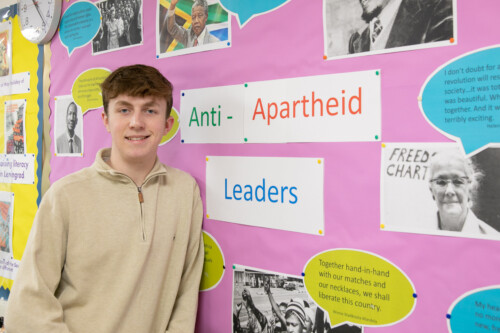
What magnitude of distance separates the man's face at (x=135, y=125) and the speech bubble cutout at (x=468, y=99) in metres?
0.65

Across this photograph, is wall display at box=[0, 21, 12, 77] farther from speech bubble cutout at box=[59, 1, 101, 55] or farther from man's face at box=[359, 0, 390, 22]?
man's face at box=[359, 0, 390, 22]

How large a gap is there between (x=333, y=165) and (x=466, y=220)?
293 millimetres

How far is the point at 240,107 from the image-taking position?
3.38ft

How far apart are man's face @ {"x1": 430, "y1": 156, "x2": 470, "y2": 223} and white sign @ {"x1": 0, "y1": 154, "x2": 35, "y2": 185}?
1519 mm

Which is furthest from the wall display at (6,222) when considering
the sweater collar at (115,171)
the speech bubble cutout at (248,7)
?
the speech bubble cutout at (248,7)

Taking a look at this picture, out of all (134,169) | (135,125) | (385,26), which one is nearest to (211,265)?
(134,169)

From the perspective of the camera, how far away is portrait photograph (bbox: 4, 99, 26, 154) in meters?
1.62

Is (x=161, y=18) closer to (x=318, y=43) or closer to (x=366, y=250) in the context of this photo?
(x=318, y=43)

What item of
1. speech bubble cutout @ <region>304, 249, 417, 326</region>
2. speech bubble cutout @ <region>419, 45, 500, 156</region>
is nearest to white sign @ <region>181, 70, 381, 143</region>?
speech bubble cutout @ <region>419, 45, 500, 156</region>

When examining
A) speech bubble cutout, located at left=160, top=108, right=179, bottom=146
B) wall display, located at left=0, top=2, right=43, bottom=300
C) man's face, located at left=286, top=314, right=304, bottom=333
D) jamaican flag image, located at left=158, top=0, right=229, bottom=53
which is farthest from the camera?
wall display, located at left=0, top=2, right=43, bottom=300

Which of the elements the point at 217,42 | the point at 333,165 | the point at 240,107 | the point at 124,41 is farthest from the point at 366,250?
the point at 124,41

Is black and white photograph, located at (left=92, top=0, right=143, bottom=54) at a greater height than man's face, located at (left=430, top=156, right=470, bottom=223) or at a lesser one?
greater

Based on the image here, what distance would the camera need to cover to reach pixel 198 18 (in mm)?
1104

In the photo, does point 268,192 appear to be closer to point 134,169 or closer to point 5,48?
point 134,169
